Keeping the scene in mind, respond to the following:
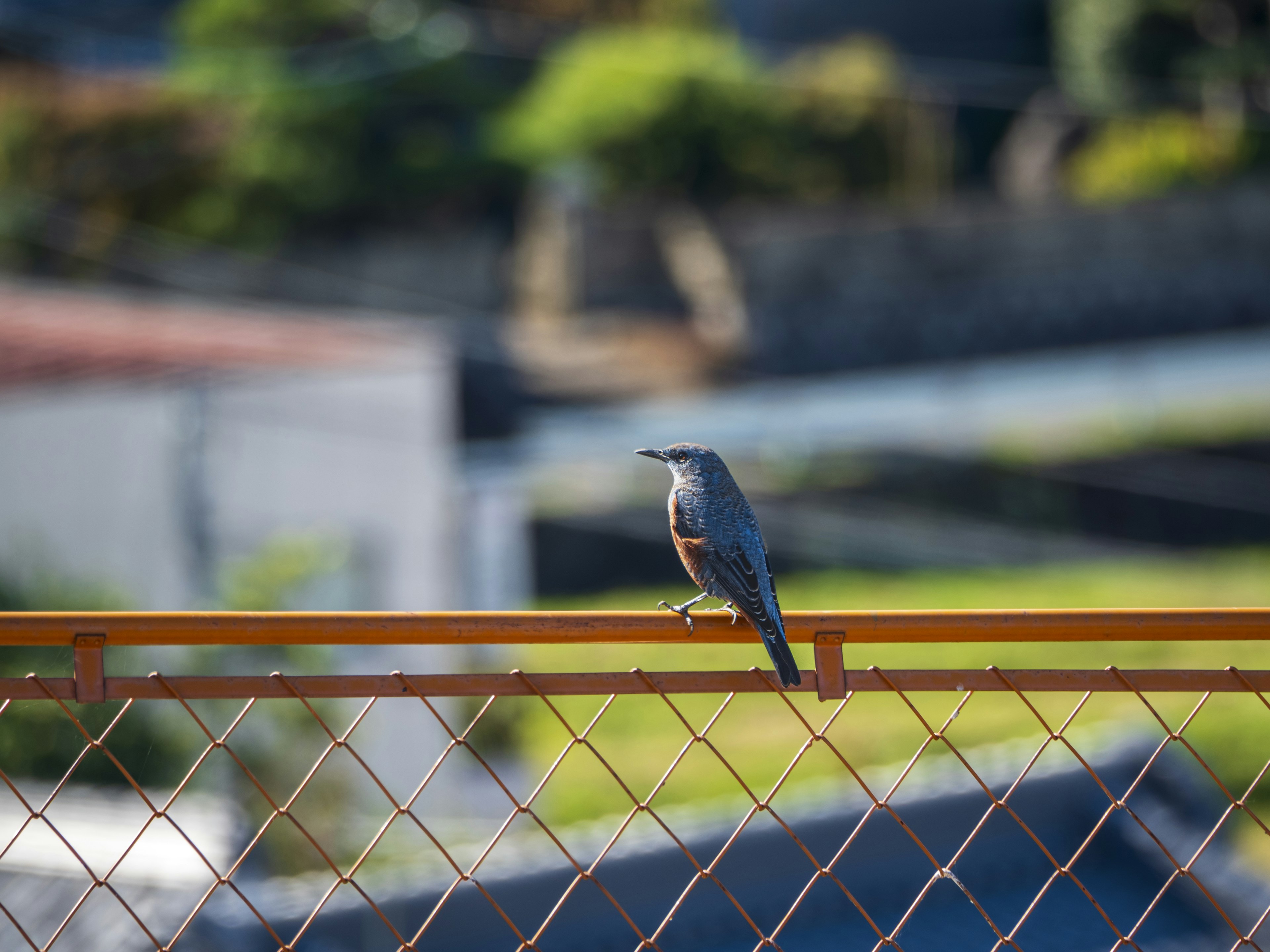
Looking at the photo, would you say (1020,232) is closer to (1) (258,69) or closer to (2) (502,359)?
(2) (502,359)

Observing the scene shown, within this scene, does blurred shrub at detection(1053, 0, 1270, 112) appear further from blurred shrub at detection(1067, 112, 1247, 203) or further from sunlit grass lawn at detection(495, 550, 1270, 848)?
sunlit grass lawn at detection(495, 550, 1270, 848)

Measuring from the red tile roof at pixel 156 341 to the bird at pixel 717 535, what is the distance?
20.1 ft

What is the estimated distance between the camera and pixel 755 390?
1653cm

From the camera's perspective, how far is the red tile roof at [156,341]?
8898mm

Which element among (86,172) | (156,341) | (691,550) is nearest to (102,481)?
(156,341)

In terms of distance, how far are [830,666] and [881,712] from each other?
9286mm

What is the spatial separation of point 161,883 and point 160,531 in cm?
385

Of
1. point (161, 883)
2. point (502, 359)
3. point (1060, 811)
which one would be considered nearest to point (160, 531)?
point (161, 883)

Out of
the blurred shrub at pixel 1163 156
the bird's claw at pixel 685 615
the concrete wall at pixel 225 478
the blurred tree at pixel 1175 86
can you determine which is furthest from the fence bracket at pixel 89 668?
the blurred tree at pixel 1175 86

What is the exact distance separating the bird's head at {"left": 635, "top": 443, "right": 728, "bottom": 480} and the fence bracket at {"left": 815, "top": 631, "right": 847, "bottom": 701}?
1.36m

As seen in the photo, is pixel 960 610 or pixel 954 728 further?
pixel 954 728

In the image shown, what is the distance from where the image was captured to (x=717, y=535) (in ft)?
10.3

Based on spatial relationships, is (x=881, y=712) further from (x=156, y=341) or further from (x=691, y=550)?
(x=691, y=550)

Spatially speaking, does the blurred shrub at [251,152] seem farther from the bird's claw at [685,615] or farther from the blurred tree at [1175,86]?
the bird's claw at [685,615]
